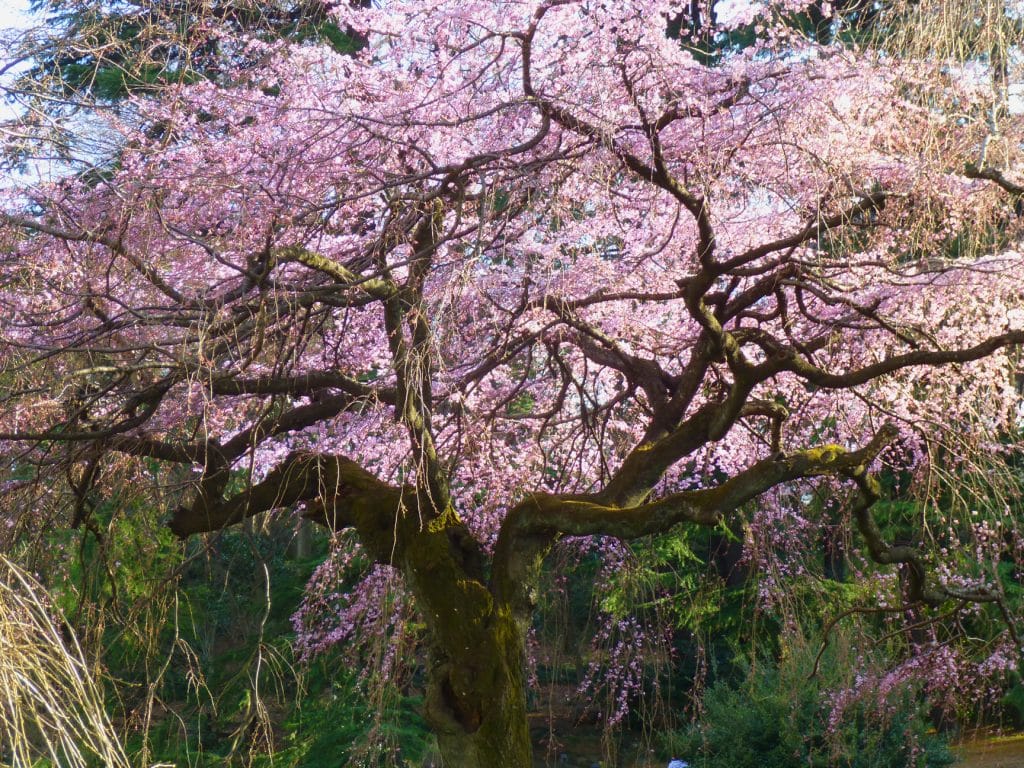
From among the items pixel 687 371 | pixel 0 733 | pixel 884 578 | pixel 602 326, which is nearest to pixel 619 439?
pixel 602 326

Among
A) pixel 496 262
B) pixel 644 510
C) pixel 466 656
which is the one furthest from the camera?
pixel 496 262

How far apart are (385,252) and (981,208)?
2528 millimetres

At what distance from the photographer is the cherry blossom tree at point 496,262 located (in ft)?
13.5

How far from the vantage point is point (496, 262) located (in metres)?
5.70

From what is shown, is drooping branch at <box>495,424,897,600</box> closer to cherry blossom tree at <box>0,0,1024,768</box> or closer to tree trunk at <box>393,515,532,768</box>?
cherry blossom tree at <box>0,0,1024,768</box>

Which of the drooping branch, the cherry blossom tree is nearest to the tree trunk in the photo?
the cherry blossom tree

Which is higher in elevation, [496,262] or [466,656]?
[496,262]

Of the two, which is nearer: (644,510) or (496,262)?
(644,510)

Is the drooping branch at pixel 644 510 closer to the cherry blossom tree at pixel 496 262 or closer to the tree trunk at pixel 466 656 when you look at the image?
the cherry blossom tree at pixel 496 262

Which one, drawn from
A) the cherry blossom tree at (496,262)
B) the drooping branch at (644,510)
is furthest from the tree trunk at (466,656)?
the drooping branch at (644,510)

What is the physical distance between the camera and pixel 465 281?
3.46 m

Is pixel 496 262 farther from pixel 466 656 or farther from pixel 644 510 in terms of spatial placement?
pixel 466 656

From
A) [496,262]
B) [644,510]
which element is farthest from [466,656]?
[496,262]

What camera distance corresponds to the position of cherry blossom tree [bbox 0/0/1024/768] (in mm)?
4113
